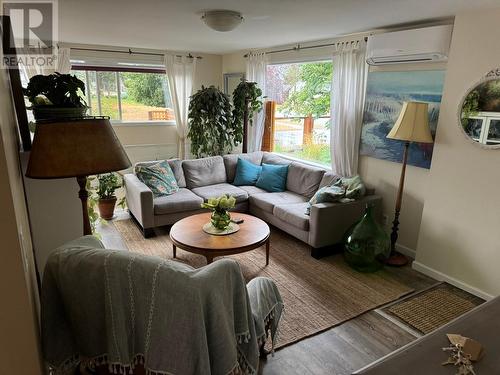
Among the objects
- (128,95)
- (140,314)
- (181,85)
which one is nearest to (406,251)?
(140,314)

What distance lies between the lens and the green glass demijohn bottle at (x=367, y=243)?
3.10 metres

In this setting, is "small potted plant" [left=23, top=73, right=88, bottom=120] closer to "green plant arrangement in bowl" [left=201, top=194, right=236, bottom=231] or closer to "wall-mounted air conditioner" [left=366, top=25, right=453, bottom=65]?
"green plant arrangement in bowl" [left=201, top=194, right=236, bottom=231]

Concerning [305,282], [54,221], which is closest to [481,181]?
[305,282]

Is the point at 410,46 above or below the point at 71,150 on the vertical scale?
above

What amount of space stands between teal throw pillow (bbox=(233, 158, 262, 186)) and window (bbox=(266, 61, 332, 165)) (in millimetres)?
763

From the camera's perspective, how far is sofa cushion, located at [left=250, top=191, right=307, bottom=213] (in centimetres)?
393

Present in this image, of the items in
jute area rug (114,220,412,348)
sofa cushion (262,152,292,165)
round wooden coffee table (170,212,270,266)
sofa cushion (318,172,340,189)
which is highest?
sofa cushion (262,152,292,165)

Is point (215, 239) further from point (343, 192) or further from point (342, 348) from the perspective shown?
point (343, 192)

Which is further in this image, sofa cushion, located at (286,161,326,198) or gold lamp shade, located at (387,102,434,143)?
sofa cushion, located at (286,161,326,198)

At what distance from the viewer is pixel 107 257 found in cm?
117

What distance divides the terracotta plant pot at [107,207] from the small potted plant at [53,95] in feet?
9.00

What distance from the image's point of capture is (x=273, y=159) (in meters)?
4.86
